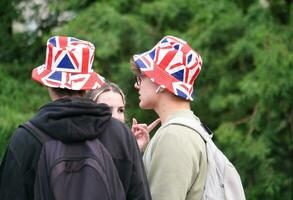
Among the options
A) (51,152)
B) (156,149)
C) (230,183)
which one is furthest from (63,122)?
(230,183)

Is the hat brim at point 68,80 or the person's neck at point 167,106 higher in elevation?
the hat brim at point 68,80

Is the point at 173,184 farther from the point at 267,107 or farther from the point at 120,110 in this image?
the point at 267,107

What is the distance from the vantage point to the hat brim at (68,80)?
292cm

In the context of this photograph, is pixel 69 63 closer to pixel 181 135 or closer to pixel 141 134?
pixel 181 135

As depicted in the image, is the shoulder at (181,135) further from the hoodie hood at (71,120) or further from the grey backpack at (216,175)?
the hoodie hood at (71,120)

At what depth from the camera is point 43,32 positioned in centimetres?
743

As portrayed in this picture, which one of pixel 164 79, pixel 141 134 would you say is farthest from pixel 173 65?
pixel 141 134

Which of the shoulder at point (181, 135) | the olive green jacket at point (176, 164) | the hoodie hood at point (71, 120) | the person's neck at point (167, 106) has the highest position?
the hoodie hood at point (71, 120)

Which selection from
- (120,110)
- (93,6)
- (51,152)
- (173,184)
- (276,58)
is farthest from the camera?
(93,6)

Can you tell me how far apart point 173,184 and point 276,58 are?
148 inches

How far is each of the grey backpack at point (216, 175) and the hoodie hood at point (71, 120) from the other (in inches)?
18.5

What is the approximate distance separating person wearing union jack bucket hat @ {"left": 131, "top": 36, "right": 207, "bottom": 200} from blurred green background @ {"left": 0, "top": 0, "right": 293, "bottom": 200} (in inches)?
130

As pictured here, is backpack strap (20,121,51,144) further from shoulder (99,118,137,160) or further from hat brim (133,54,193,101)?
hat brim (133,54,193,101)

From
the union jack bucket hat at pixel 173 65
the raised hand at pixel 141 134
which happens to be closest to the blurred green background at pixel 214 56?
the raised hand at pixel 141 134
